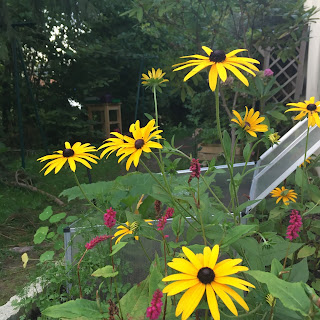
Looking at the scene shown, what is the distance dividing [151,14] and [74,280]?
293cm

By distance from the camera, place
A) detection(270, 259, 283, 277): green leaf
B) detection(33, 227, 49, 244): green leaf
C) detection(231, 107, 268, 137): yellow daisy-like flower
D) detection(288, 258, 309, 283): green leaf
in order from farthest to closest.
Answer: detection(33, 227, 49, 244): green leaf
detection(231, 107, 268, 137): yellow daisy-like flower
detection(288, 258, 309, 283): green leaf
detection(270, 259, 283, 277): green leaf

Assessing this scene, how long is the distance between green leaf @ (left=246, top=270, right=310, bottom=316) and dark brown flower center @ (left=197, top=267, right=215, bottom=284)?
7 cm

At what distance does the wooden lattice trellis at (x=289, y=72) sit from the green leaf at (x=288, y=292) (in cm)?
413

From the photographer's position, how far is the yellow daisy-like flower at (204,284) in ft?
2.08

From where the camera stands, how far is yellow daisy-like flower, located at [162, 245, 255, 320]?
2.08ft

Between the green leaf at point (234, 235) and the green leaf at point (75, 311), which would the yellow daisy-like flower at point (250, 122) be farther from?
the green leaf at point (75, 311)

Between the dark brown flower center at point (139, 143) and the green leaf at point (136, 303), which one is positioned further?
the green leaf at point (136, 303)

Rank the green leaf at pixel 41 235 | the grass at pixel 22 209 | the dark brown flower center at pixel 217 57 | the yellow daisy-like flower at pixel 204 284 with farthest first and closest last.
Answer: the grass at pixel 22 209 < the green leaf at pixel 41 235 < the dark brown flower center at pixel 217 57 < the yellow daisy-like flower at pixel 204 284

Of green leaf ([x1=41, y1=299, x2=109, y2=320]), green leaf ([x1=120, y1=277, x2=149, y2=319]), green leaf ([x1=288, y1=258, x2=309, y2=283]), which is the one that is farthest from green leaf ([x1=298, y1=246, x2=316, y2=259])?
green leaf ([x1=41, y1=299, x2=109, y2=320])

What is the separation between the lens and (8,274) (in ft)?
7.51

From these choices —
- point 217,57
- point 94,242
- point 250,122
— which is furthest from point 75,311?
point 250,122

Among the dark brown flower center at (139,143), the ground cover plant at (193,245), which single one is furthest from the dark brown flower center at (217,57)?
the dark brown flower center at (139,143)

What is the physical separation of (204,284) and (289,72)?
524 cm

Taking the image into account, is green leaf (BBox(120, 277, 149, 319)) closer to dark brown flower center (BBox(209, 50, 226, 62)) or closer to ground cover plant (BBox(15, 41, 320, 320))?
ground cover plant (BBox(15, 41, 320, 320))
